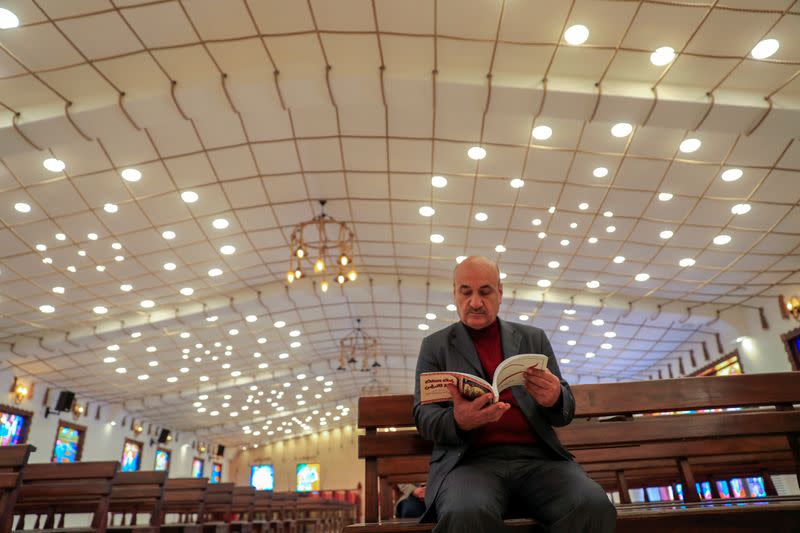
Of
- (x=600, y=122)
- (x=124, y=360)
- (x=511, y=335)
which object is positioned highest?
(x=600, y=122)

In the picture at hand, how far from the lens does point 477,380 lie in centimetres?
153

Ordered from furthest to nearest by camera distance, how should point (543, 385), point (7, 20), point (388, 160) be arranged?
point (388, 160) < point (7, 20) < point (543, 385)

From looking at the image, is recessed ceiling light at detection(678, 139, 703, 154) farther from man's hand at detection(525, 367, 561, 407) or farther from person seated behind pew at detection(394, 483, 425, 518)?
man's hand at detection(525, 367, 561, 407)

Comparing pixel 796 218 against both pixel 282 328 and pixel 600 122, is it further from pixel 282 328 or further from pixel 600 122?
pixel 282 328

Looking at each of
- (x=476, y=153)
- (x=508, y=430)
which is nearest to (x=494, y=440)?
(x=508, y=430)

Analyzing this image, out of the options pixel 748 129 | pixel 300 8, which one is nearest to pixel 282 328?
pixel 300 8

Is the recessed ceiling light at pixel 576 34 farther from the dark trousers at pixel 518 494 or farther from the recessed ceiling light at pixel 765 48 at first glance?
the dark trousers at pixel 518 494

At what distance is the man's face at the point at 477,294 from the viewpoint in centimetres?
200

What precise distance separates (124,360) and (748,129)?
15.5 meters

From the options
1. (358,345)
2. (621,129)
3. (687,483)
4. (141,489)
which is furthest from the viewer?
(358,345)

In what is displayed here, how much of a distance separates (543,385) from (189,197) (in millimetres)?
7956

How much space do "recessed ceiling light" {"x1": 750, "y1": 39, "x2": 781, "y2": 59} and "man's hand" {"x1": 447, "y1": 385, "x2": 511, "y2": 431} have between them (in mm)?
5974

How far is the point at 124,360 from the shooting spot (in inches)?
565

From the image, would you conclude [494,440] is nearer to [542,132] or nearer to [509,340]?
[509,340]
